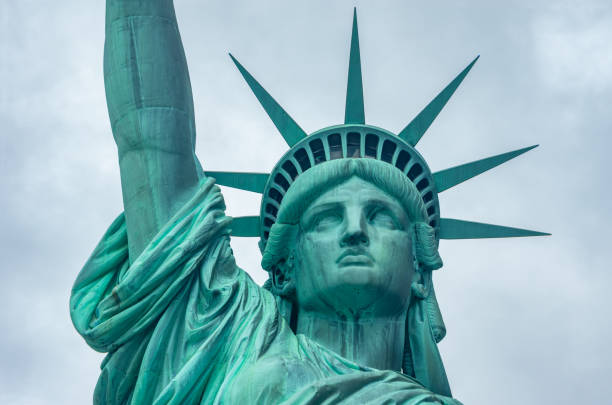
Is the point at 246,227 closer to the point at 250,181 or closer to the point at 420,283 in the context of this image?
the point at 250,181

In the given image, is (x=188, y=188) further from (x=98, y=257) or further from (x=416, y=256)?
(x=416, y=256)

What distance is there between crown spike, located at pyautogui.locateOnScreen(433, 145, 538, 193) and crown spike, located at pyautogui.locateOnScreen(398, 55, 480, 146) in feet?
1.59

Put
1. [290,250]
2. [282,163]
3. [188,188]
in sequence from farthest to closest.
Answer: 1. [282,163]
2. [290,250]
3. [188,188]

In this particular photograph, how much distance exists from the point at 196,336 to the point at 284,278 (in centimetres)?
192

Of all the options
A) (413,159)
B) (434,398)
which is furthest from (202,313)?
(413,159)

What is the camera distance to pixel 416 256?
45.6 feet

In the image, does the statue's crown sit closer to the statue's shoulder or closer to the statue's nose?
the statue's nose

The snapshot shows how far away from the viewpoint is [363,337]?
13109 mm

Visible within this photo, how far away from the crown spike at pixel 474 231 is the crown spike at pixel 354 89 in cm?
147

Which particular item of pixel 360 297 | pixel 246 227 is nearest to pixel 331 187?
pixel 360 297

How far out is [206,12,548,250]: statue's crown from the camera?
1462 centimetres

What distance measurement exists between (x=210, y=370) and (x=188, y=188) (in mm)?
1813

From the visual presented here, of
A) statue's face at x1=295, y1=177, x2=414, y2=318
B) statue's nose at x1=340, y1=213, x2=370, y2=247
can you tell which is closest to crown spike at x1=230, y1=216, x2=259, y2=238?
statue's face at x1=295, y1=177, x2=414, y2=318

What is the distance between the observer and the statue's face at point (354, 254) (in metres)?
13.0
